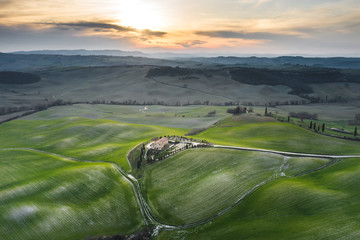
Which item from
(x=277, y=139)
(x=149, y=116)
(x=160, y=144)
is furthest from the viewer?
(x=149, y=116)

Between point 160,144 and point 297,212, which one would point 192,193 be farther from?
point 160,144

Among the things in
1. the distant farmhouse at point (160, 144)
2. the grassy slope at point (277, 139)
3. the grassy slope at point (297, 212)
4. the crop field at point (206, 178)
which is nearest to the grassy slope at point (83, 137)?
the distant farmhouse at point (160, 144)

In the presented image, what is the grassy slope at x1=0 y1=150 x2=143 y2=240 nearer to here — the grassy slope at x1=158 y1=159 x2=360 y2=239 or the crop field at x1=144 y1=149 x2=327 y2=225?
the crop field at x1=144 y1=149 x2=327 y2=225

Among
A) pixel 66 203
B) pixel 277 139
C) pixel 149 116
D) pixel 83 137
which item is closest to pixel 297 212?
pixel 66 203

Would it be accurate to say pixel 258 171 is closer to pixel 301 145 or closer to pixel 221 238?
pixel 221 238

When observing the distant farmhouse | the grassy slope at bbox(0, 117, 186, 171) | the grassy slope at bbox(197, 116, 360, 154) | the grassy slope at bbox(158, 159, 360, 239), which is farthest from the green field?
the distant farmhouse

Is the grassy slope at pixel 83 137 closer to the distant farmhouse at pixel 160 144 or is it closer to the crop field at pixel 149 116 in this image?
the distant farmhouse at pixel 160 144
